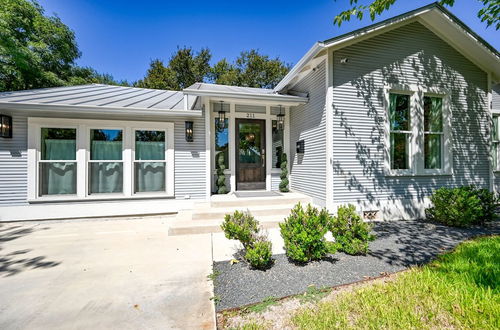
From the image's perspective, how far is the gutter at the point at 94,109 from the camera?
15.2ft

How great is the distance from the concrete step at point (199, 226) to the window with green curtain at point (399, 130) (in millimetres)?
3463

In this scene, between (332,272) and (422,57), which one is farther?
(422,57)

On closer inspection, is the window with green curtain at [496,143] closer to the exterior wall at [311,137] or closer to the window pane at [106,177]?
the exterior wall at [311,137]

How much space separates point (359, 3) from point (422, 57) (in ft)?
8.33

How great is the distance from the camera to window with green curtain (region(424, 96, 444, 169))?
18.5 feet

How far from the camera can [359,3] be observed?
4.42 meters

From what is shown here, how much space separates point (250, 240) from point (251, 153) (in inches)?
159

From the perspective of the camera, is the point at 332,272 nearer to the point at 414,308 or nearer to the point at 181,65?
the point at 414,308

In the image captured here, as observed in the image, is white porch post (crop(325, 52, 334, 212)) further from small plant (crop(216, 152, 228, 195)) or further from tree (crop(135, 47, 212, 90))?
tree (crop(135, 47, 212, 90))

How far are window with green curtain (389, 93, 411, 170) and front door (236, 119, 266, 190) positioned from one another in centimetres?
346

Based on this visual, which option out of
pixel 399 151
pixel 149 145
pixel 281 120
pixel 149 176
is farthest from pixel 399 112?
pixel 149 176

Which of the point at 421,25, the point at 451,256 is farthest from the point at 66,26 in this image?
the point at 451,256

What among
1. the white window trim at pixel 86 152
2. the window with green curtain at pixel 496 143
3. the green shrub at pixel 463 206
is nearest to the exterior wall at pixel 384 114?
the green shrub at pixel 463 206

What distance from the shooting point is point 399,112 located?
5.43m
